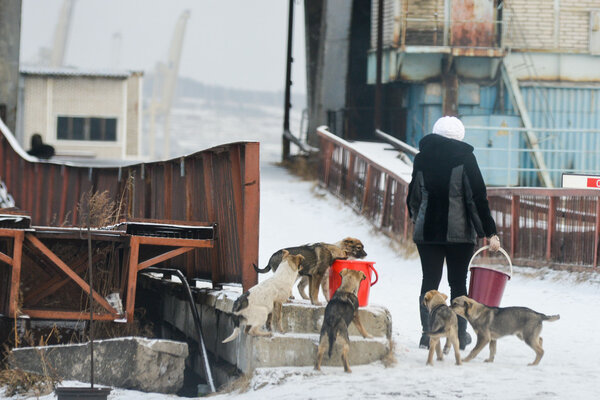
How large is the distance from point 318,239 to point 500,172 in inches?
442

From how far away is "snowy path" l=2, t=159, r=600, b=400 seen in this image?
7895 mm

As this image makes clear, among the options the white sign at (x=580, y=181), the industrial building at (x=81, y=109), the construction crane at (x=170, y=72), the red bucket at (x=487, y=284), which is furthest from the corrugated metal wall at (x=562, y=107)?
the construction crane at (x=170, y=72)

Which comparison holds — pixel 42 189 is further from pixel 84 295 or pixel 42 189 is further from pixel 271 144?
pixel 271 144

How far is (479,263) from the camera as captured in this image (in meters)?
16.9

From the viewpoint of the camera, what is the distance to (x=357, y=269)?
30.7ft

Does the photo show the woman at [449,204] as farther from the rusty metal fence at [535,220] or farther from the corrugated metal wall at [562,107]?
the corrugated metal wall at [562,107]

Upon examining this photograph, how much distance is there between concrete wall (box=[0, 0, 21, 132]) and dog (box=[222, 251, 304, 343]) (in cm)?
1450

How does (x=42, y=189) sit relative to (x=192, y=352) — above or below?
above

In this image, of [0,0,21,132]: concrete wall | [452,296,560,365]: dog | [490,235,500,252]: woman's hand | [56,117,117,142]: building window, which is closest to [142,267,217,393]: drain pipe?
[452,296,560,365]: dog

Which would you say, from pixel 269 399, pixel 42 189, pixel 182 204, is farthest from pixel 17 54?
pixel 269 399

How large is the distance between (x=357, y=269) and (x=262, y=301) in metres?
0.97

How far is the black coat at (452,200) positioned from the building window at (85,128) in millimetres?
47036

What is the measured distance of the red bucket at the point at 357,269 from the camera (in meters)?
9.34

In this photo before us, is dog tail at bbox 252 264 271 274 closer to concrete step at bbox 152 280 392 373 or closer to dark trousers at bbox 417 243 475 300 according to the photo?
concrete step at bbox 152 280 392 373
